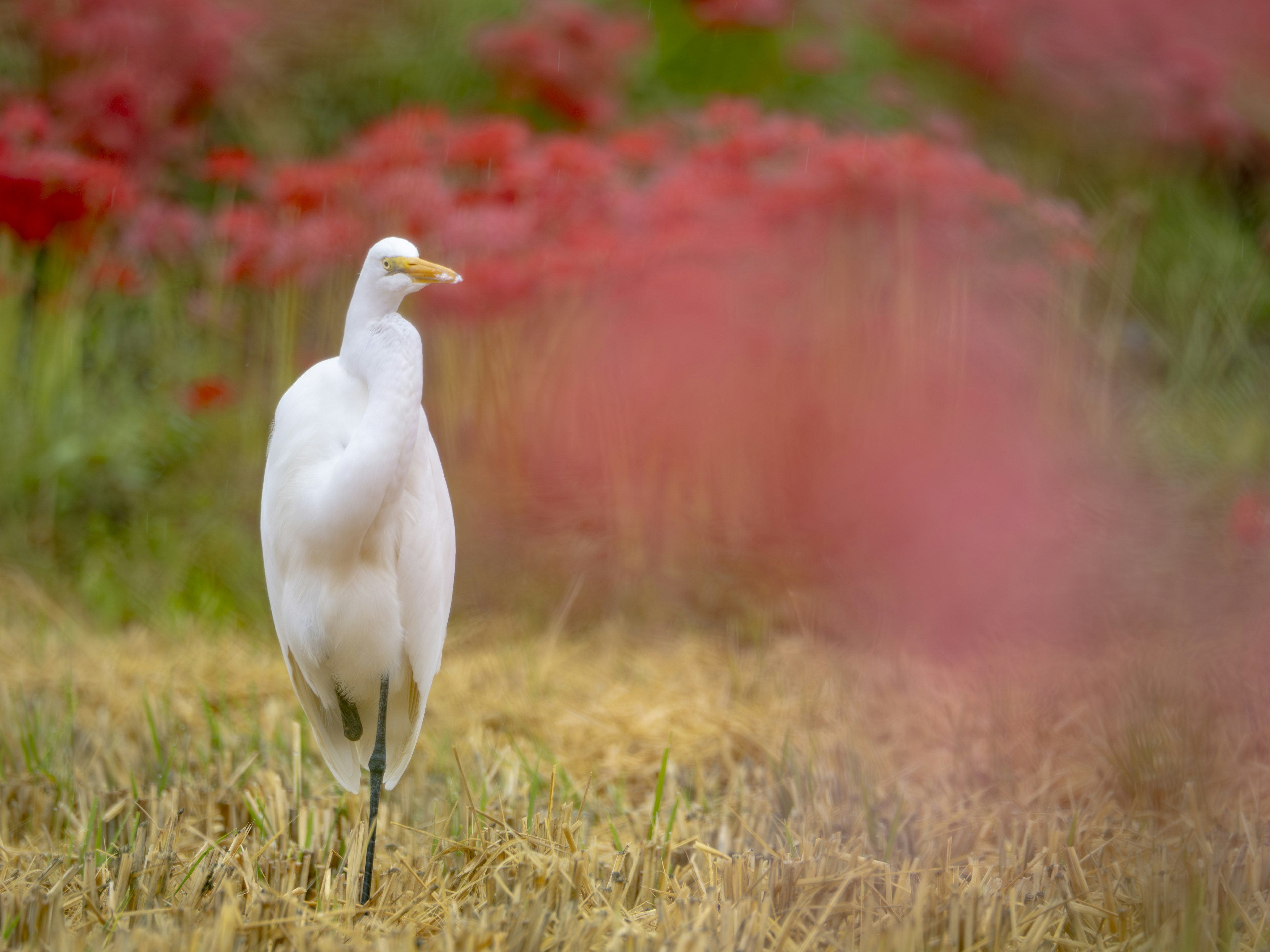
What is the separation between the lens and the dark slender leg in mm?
1420

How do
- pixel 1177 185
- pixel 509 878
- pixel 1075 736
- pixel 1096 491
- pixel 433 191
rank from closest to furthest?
pixel 509 878, pixel 1075 736, pixel 433 191, pixel 1096 491, pixel 1177 185

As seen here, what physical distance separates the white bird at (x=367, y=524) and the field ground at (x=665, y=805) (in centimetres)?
20

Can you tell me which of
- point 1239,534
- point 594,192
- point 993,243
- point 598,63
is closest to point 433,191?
→ point 594,192

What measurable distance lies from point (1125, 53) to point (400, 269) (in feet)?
9.05

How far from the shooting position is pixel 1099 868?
1.48m

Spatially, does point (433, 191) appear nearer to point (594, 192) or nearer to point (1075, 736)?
point (594, 192)

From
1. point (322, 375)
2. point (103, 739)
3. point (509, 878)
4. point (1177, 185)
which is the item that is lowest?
point (103, 739)

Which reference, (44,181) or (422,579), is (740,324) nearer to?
(422,579)

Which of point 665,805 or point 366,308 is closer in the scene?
point 366,308

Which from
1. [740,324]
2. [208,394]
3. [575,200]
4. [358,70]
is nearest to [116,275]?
[208,394]

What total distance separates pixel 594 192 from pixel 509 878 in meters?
2.02

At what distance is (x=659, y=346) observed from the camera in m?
3.09

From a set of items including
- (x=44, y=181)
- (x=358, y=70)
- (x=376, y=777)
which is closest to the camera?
(x=376, y=777)

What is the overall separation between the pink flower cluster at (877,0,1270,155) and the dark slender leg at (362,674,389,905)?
Result: 8.46ft
